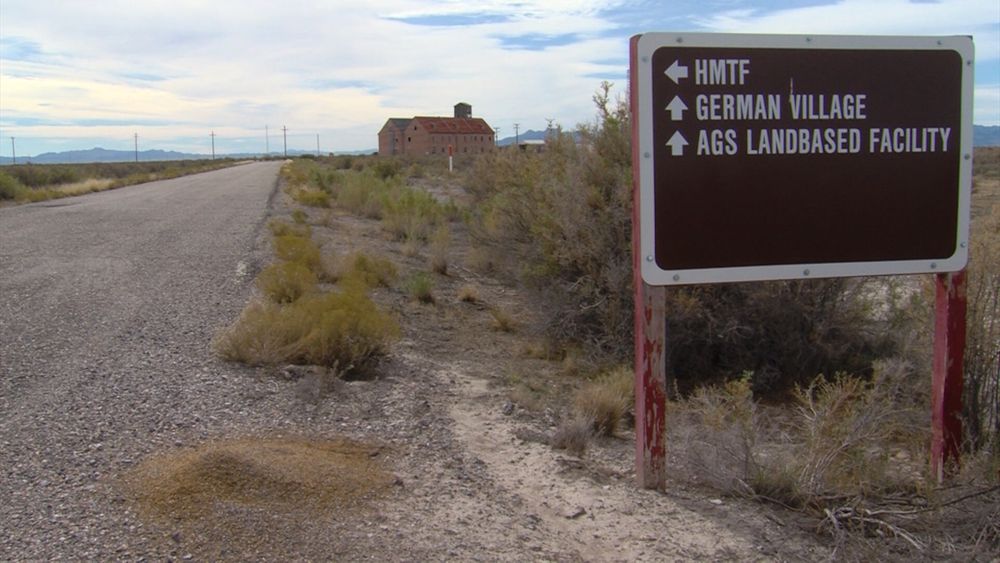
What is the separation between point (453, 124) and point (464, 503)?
314 feet

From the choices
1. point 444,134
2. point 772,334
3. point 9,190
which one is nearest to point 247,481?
point 772,334

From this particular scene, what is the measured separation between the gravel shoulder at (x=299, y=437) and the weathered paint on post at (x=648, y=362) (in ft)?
0.68

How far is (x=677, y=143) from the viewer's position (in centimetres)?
433

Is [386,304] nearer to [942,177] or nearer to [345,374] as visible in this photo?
[345,374]

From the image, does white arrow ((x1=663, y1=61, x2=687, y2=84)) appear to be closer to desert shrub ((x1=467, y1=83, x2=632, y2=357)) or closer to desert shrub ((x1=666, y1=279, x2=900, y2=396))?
desert shrub ((x1=666, y1=279, x2=900, y2=396))

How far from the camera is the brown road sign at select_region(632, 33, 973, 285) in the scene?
4.34 m

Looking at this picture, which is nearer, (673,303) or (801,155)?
(801,155)

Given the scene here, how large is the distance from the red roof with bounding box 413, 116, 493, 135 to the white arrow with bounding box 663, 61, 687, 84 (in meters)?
84.1

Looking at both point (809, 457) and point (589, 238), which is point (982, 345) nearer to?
point (809, 457)

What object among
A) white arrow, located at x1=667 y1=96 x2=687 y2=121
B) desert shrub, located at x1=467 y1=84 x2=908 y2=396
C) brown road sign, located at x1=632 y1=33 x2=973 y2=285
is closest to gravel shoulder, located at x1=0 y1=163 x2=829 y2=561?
desert shrub, located at x1=467 y1=84 x2=908 y2=396

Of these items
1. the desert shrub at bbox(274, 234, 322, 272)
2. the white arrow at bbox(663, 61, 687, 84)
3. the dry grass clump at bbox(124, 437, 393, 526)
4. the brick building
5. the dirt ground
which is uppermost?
the brick building

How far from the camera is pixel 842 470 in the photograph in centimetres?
466

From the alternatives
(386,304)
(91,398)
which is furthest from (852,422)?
(386,304)

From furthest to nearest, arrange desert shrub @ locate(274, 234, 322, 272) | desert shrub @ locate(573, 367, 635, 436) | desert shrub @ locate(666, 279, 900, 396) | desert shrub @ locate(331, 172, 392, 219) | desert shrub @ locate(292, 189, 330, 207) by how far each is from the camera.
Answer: desert shrub @ locate(292, 189, 330, 207) → desert shrub @ locate(331, 172, 392, 219) → desert shrub @ locate(274, 234, 322, 272) → desert shrub @ locate(666, 279, 900, 396) → desert shrub @ locate(573, 367, 635, 436)
